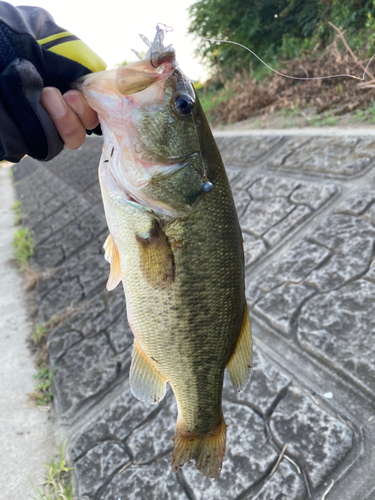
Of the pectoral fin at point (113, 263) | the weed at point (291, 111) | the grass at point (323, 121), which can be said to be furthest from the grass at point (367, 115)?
the pectoral fin at point (113, 263)

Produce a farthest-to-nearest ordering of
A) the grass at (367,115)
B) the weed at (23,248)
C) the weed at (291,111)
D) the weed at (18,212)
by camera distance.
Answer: the weed at (18,212), the weed at (291,111), the weed at (23,248), the grass at (367,115)

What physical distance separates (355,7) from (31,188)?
8931 millimetres

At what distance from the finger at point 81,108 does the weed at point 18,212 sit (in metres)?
6.56

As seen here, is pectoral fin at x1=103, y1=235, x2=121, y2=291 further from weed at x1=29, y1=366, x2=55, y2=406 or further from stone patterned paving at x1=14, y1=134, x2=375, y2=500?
weed at x1=29, y1=366, x2=55, y2=406

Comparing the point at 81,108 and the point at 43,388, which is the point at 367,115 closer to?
the point at 81,108

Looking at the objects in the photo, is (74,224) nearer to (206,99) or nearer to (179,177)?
(179,177)

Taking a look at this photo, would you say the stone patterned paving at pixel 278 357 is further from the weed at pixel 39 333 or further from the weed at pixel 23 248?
the weed at pixel 23 248

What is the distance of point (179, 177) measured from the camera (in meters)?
1.48

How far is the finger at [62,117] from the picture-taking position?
152 cm

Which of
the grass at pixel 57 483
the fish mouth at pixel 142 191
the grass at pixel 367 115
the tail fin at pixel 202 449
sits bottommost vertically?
the grass at pixel 57 483

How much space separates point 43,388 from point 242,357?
7.88 ft

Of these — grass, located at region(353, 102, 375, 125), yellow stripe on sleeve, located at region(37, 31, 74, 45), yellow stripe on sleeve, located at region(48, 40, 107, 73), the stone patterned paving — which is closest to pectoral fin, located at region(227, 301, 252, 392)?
the stone patterned paving

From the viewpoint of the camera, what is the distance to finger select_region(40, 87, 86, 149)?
152 centimetres

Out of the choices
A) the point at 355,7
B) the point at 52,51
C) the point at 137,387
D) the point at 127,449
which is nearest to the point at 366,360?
the point at 137,387
